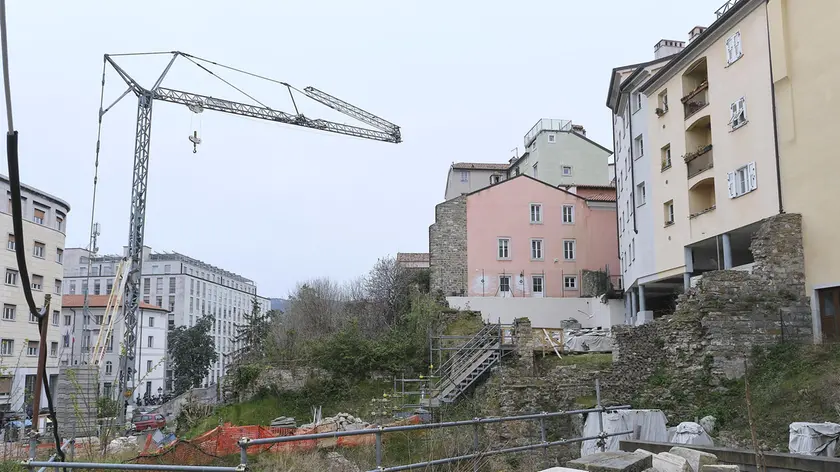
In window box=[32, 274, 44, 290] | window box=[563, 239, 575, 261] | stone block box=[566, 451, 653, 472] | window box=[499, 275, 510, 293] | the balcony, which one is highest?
the balcony

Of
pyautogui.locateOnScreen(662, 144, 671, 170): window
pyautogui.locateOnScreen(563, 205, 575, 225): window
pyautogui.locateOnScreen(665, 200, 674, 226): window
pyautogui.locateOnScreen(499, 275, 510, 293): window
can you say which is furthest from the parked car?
pyautogui.locateOnScreen(662, 144, 671, 170): window

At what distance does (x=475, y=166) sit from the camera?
51.5m

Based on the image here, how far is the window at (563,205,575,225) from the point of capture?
4038 centimetres

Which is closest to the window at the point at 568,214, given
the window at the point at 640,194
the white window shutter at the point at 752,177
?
the window at the point at 640,194

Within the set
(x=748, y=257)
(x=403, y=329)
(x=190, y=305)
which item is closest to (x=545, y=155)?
(x=403, y=329)

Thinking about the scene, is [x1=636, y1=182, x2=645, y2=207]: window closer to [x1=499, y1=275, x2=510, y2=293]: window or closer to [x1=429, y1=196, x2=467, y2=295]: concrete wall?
[x1=499, y1=275, x2=510, y2=293]: window

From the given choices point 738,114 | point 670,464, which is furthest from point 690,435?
point 738,114

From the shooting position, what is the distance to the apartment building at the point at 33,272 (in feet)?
149

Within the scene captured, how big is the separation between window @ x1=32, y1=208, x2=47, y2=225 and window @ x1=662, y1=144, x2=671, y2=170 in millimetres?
44649

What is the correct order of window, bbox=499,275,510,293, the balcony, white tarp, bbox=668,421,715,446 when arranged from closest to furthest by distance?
white tarp, bbox=668,421,715,446, the balcony, window, bbox=499,275,510,293

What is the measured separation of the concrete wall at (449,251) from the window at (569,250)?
251 inches

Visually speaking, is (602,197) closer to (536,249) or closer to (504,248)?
(536,249)

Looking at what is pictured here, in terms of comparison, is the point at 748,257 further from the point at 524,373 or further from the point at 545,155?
the point at 545,155

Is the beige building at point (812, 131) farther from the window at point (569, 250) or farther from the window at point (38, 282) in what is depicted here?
the window at point (38, 282)
